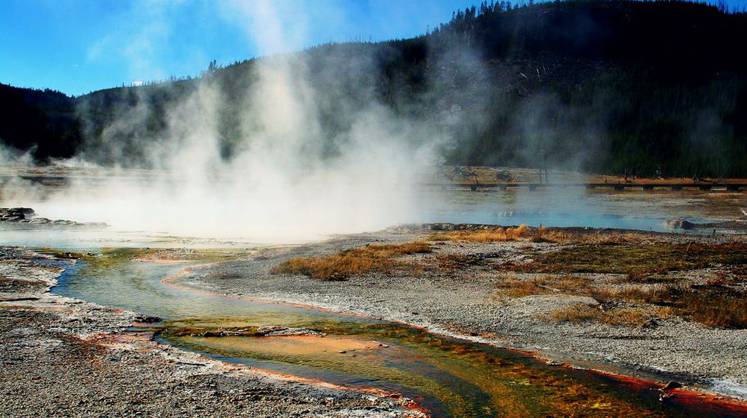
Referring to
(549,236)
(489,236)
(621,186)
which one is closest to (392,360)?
(489,236)

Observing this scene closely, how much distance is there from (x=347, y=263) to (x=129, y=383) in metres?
11.6

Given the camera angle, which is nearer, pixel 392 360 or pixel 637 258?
pixel 392 360

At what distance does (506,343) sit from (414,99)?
13293 centimetres

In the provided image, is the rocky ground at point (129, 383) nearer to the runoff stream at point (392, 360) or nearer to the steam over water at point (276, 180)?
the runoff stream at point (392, 360)

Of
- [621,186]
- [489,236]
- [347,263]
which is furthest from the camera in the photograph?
[621,186]

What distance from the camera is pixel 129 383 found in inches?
331

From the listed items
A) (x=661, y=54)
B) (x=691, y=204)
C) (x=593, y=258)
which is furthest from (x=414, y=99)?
(x=593, y=258)

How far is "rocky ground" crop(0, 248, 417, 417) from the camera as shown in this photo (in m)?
7.57

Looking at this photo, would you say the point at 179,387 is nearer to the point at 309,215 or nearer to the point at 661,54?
the point at 309,215

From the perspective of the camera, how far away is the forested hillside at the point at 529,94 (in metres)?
96.9

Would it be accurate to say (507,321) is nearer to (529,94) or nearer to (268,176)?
(268,176)

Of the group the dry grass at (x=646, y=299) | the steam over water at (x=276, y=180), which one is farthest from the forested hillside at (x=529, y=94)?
the dry grass at (x=646, y=299)

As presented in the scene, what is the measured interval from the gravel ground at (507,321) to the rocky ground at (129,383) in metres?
4.03

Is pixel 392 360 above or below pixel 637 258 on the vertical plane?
below
